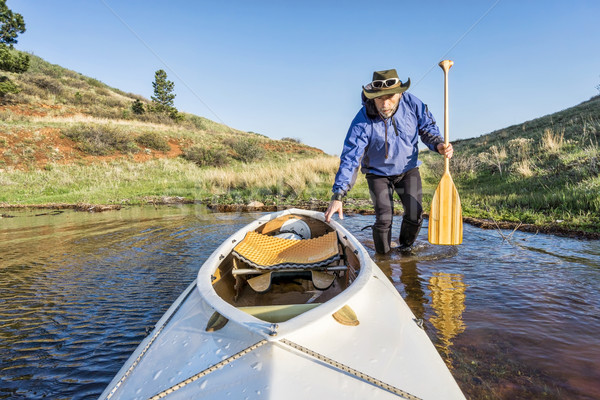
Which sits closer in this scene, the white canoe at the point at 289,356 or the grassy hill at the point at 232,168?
the white canoe at the point at 289,356

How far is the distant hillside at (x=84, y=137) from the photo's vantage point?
65.2ft

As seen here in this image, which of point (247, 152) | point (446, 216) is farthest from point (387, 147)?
point (247, 152)

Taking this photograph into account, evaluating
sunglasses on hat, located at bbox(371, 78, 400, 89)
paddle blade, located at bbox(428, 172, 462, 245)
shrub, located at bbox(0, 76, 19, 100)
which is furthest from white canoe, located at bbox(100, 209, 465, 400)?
shrub, located at bbox(0, 76, 19, 100)

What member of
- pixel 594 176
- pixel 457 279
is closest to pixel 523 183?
pixel 594 176

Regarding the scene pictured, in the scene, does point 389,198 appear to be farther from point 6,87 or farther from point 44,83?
point 44,83

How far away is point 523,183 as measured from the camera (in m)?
9.22

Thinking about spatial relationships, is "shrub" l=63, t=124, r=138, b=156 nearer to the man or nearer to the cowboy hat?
the man

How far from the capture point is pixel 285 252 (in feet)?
11.0

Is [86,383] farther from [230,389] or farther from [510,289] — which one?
[510,289]

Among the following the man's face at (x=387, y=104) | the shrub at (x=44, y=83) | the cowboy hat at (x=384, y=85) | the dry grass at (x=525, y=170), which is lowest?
the dry grass at (x=525, y=170)

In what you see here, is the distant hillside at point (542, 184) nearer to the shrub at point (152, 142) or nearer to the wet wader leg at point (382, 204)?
the wet wader leg at point (382, 204)

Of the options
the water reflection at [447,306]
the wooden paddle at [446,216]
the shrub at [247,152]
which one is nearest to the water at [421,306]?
the water reflection at [447,306]

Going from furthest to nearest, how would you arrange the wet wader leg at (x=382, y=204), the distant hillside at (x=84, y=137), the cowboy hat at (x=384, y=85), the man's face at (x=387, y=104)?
1. the distant hillside at (x=84, y=137)
2. the wet wader leg at (x=382, y=204)
3. the man's face at (x=387, y=104)
4. the cowboy hat at (x=384, y=85)

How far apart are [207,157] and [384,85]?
832 inches
